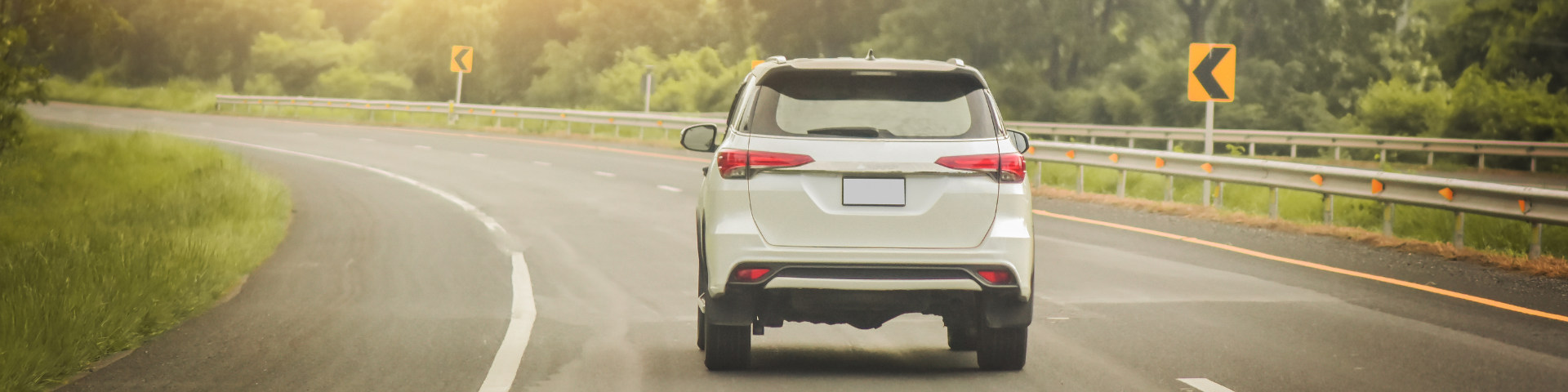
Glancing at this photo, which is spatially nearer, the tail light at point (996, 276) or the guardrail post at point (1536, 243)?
the tail light at point (996, 276)

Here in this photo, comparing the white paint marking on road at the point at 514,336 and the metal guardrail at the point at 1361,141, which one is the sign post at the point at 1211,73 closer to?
the white paint marking on road at the point at 514,336

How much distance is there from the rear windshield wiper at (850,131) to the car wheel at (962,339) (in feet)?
6.09

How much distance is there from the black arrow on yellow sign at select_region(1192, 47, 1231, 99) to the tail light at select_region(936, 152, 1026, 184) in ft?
42.7

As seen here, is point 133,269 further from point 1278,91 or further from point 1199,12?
point 1199,12

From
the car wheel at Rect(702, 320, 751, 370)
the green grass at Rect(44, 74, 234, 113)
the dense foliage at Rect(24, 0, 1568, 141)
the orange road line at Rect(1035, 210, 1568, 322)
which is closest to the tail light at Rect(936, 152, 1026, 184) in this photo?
the car wheel at Rect(702, 320, 751, 370)

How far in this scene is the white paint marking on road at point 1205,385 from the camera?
6.90 metres

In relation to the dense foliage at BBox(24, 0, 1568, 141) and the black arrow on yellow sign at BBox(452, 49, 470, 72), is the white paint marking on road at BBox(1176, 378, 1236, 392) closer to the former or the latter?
A: the dense foliage at BBox(24, 0, 1568, 141)

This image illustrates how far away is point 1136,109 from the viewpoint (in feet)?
161

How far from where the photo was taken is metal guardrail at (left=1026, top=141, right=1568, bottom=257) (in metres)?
13.0

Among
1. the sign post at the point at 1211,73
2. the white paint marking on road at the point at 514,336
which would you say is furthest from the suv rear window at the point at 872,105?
the sign post at the point at 1211,73

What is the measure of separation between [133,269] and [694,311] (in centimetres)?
398

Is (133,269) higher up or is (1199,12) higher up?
(1199,12)

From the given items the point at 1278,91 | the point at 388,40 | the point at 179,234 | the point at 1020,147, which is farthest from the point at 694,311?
the point at 388,40

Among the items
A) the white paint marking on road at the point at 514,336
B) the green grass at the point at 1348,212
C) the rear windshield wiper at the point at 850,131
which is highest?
the rear windshield wiper at the point at 850,131
